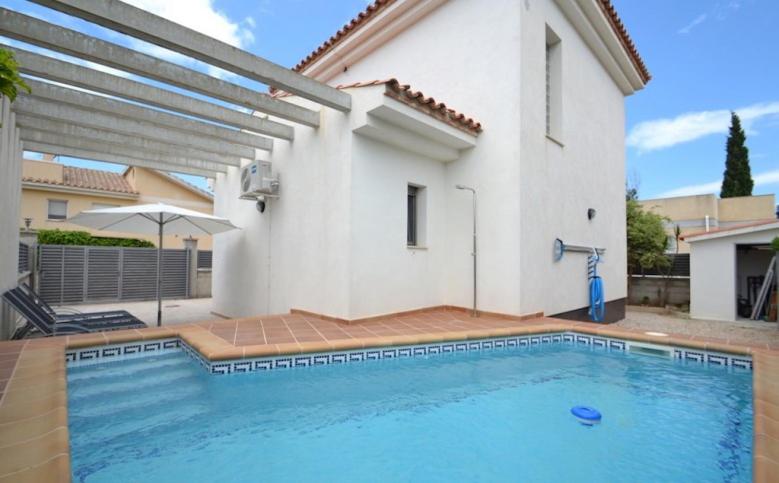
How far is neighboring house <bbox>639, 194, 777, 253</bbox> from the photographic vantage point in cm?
2744

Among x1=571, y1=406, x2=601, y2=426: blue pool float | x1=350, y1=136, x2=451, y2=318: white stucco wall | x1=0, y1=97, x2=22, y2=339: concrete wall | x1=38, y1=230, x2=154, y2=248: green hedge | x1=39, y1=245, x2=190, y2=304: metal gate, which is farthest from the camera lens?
x1=38, y1=230, x2=154, y2=248: green hedge

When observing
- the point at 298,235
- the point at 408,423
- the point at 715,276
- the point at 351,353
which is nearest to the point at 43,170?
the point at 298,235

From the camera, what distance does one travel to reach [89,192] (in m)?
22.8

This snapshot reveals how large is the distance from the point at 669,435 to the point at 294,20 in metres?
15.4

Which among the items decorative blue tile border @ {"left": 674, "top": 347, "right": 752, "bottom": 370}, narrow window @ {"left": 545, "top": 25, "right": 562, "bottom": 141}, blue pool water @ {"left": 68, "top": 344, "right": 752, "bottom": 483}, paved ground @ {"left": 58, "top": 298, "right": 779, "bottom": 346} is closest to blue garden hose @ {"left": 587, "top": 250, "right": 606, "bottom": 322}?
paved ground @ {"left": 58, "top": 298, "right": 779, "bottom": 346}

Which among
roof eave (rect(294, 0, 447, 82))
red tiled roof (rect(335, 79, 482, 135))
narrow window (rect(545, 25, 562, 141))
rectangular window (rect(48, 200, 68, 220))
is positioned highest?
roof eave (rect(294, 0, 447, 82))

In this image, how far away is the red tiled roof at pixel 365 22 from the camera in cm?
1003

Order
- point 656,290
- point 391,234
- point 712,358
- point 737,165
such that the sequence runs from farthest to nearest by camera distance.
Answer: point 737,165 < point 656,290 < point 391,234 < point 712,358

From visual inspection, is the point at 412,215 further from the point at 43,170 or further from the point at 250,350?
the point at 43,170

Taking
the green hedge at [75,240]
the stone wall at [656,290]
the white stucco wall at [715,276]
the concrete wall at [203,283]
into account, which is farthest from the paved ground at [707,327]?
the green hedge at [75,240]

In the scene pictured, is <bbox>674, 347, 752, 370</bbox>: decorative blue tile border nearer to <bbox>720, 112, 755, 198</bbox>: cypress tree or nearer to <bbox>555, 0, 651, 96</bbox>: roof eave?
<bbox>555, 0, 651, 96</bbox>: roof eave

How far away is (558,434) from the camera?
→ 3.70m

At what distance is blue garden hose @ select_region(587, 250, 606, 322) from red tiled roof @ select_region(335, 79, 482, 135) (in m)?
5.42

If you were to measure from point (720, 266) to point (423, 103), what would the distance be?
13.2m
